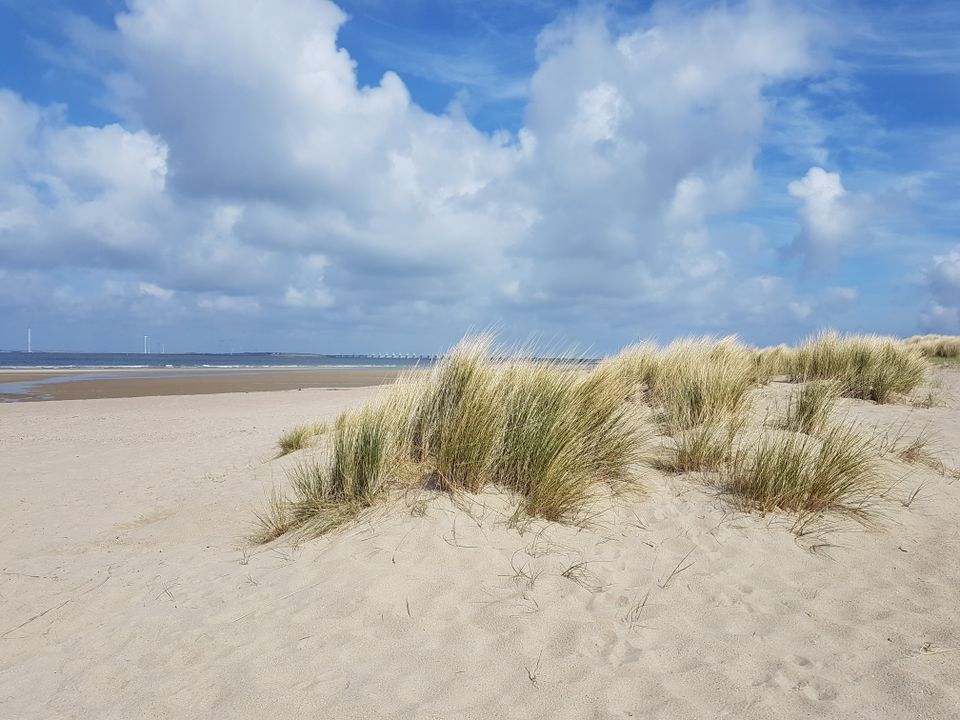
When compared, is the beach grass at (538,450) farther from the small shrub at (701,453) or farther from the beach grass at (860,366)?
the beach grass at (860,366)

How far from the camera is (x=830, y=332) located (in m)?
12.8

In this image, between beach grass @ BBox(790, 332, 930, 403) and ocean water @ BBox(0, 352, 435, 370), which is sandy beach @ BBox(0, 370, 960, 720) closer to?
beach grass @ BBox(790, 332, 930, 403)

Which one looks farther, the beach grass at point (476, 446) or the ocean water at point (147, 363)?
the ocean water at point (147, 363)

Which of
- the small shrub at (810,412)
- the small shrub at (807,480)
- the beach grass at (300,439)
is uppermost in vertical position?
the small shrub at (810,412)

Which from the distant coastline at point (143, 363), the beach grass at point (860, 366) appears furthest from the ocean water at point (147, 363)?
the beach grass at point (860, 366)

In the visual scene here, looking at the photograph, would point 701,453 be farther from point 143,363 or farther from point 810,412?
point 143,363

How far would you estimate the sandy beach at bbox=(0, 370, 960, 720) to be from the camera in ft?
9.02

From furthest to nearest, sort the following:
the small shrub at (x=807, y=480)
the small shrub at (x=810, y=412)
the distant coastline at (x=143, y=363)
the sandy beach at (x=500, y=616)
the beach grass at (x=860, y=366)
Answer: the distant coastline at (x=143, y=363) < the beach grass at (x=860, y=366) < the small shrub at (x=810, y=412) < the small shrub at (x=807, y=480) < the sandy beach at (x=500, y=616)

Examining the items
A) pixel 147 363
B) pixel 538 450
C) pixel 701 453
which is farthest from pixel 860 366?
pixel 147 363

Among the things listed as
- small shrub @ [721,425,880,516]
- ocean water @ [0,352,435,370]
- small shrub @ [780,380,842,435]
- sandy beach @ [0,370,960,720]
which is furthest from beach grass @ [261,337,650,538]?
ocean water @ [0,352,435,370]

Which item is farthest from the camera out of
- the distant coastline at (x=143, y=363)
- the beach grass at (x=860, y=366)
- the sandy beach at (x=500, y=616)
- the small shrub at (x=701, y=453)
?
the distant coastline at (x=143, y=363)

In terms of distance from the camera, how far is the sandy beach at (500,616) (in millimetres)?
2748

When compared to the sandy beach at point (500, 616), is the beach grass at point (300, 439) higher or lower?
higher

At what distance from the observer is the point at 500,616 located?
10.9 feet
